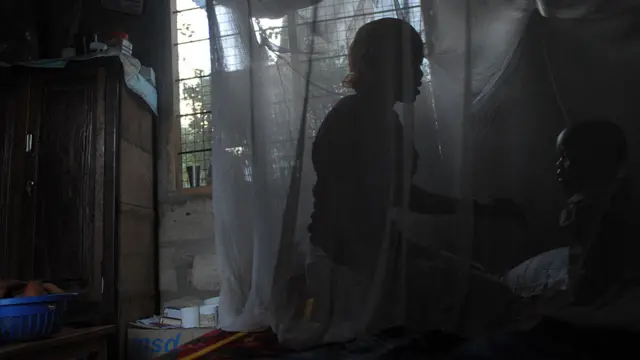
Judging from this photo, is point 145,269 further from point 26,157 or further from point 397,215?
point 397,215

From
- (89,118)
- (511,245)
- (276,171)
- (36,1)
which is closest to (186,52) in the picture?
(89,118)

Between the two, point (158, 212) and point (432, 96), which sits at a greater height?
point (432, 96)

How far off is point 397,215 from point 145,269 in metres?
1.55

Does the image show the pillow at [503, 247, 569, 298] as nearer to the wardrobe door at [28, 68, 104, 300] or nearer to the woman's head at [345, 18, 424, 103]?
the woman's head at [345, 18, 424, 103]

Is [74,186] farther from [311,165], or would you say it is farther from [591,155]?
[591,155]

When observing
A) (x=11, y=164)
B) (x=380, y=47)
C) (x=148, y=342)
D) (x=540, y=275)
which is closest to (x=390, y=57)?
(x=380, y=47)

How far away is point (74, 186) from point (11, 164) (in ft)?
0.97

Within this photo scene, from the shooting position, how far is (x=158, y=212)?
2.39 metres

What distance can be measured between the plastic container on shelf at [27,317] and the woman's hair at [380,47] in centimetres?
121

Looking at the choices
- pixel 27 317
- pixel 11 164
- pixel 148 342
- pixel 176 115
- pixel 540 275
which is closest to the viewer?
pixel 540 275

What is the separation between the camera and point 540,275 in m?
1.08

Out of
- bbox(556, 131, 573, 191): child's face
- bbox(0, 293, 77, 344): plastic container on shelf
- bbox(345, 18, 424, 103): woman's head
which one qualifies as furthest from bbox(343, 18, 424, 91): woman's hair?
bbox(0, 293, 77, 344): plastic container on shelf

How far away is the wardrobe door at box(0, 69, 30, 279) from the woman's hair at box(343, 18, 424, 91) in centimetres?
163

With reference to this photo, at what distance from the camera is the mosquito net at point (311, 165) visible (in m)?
1.05
